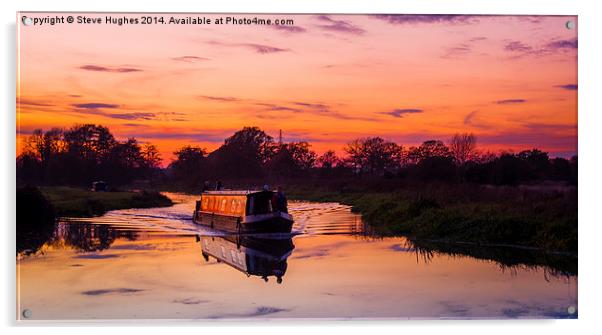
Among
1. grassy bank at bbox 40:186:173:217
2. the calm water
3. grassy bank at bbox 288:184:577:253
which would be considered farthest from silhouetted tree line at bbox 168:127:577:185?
the calm water

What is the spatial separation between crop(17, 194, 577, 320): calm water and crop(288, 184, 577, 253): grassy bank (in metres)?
0.55

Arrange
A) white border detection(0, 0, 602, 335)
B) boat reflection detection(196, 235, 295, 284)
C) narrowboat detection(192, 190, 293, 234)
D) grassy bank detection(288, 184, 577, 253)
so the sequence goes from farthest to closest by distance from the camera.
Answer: narrowboat detection(192, 190, 293, 234), boat reflection detection(196, 235, 295, 284), grassy bank detection(288, 184, 577, 253), white border detection(0, 0, 602, 335)

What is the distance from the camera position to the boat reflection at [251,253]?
35.0ft

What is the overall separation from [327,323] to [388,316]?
71cm

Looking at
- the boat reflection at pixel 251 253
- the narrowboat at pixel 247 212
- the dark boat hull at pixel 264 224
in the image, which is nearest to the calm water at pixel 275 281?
the boat reflection at pixel 251 253

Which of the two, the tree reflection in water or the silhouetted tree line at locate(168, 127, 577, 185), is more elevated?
the silhouetted tree line at locate(168, 127, 577, 185)

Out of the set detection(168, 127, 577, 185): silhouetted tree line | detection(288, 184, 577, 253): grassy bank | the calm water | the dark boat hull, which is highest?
detection(168, 127, 577, 185): silhouetted tree line

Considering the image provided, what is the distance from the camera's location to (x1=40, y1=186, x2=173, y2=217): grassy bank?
11.0 meters

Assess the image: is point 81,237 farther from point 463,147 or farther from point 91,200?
point 463,147

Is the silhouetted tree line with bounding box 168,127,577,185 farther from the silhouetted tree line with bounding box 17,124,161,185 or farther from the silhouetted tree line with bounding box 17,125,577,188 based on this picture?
the silhouetted tree line with bounding box 17,124,161,185

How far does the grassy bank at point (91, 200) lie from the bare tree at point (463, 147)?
473cm

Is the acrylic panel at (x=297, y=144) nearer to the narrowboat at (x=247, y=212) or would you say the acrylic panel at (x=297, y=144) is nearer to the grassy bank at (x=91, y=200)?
the grassy bank at (x=91, y=200)

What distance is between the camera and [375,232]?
561 inches

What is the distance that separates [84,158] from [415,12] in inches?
198
